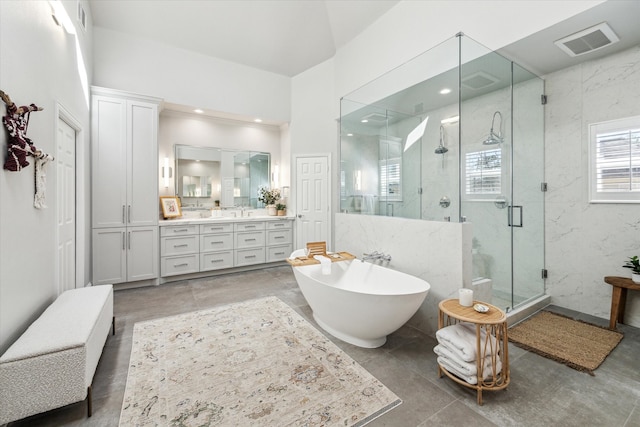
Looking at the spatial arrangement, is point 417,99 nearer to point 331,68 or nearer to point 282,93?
point 331,68

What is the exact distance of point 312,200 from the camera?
5164 mm

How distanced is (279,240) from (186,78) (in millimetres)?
3096

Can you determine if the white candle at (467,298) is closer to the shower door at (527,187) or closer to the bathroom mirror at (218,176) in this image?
the shower door at (527,187)

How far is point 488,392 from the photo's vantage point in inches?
69.9

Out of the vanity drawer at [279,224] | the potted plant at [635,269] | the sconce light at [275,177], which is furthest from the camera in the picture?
the sconce light at [275,177]

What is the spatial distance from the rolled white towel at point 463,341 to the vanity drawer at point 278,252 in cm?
361

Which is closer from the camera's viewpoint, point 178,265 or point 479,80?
point 479,80

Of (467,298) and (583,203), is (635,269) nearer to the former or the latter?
(583,203)

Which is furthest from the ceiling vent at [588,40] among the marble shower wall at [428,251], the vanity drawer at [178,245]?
the vanity drawer at [178,245]

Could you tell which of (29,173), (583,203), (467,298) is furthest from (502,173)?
(29,173)

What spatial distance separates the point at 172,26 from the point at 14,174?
136 inches

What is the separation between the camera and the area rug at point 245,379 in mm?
1591

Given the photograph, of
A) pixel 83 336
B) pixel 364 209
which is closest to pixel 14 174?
pixel 83 336

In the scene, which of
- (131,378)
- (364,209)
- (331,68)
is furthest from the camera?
(331,68)
